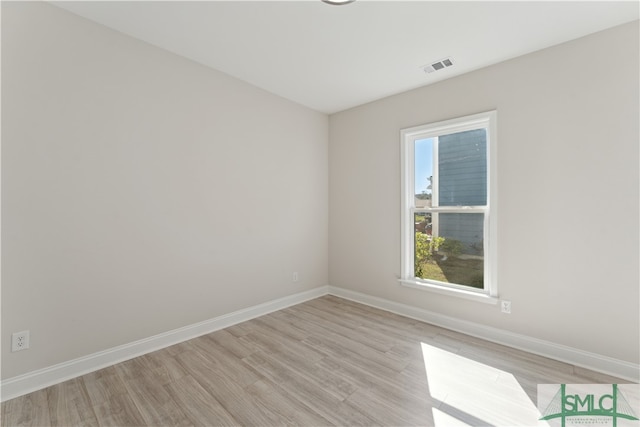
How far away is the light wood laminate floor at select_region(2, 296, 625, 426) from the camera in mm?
1684

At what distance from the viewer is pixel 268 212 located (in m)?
3.43

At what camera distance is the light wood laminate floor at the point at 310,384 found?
66.3 inches

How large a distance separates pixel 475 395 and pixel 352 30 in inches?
113

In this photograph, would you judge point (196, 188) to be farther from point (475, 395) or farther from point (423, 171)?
point (475, 395)

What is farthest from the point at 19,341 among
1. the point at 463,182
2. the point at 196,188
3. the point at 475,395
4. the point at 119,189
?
the point at 463,182

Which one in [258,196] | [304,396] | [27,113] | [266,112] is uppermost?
[266,112]

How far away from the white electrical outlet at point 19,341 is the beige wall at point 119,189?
28mm

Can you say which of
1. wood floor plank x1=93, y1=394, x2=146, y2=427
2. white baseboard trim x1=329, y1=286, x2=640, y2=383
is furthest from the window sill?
wood floor plank x1=93, y1=394, x2=146, y2=427

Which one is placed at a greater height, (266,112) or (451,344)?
(266,112)

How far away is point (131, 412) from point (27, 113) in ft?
6.92

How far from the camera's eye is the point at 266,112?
3.39 meters

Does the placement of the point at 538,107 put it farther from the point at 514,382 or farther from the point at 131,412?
the point at 131,412

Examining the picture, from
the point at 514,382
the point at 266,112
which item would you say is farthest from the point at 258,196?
the point at 514,382

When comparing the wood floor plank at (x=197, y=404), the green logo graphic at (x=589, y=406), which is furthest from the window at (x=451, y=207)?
the wood floor plank at (x=197, y=404)
